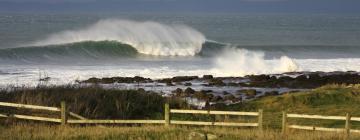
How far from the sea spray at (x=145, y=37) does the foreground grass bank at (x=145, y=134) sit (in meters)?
42.0

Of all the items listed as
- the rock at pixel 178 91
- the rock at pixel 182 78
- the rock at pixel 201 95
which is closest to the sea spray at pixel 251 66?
the rock at pixel 182 78

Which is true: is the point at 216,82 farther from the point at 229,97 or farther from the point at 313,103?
the point at 313,103

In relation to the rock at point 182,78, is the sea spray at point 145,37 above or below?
above

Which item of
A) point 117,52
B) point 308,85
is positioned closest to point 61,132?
point 308,85

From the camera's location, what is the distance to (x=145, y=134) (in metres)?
15.9

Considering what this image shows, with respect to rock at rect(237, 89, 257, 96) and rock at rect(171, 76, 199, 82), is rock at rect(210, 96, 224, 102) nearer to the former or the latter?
rock at rect(237, 89, 257, 96)

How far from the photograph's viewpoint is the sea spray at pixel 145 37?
6045 cm

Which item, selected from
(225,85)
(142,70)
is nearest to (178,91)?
(225,85)

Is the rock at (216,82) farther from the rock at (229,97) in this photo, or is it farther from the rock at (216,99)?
the rock at (216,99)

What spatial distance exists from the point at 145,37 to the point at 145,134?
50.9m

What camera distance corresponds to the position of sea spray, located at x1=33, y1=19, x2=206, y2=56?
60.5m

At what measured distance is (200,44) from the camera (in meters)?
63.8

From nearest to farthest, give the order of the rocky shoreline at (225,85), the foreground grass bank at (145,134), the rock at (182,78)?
the foreground grass bank at (145,134) → the rocky shoreline at (225,85) → the rock at (182,78)

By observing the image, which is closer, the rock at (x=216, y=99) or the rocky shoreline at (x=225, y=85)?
the rock at (x=216, y=99)
